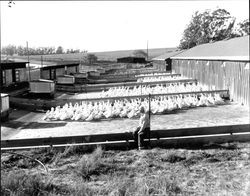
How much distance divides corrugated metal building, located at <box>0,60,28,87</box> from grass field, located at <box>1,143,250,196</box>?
16104 millimetres

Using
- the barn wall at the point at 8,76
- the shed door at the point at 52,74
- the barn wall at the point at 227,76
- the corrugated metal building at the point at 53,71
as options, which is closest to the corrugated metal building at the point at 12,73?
the barn wall at the point at 8,76

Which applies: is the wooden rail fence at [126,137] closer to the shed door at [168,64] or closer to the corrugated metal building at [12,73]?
the corrugated metal building at [12,73]

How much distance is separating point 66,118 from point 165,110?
16.9 ft

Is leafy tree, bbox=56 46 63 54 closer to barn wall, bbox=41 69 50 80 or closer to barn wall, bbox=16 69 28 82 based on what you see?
barn wall, bbox=41 69 50 80

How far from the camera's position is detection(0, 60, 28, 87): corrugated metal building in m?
24.6

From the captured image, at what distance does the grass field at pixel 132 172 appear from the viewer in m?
6.39

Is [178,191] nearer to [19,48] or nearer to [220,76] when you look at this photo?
[220,76]

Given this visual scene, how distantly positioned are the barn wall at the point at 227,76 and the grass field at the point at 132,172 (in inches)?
338

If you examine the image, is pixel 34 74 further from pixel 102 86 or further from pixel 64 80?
pixel 102 86

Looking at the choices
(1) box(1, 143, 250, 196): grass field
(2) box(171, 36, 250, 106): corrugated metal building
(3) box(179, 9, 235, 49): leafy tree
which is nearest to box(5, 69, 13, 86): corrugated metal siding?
(2) box(171, 36, 250, 106): corrugated metal building

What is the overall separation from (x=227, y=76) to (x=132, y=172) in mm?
14502

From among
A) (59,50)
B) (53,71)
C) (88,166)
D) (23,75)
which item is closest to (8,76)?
(23,75)

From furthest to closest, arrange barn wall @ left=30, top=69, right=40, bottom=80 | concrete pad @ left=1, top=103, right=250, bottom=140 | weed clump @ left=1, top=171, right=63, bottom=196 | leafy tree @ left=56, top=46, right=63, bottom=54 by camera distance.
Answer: leafy tree @ left=56, top=46, right=63, bottom=54 < barn wall @ left=30, top=69, right=40, bottom=80 < concrete pad @ left=1, top=103, right=250, bottom=140 < weed clump @ left=1, top=171, right=63, bottom=196

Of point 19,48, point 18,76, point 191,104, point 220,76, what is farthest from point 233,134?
point 19,48
